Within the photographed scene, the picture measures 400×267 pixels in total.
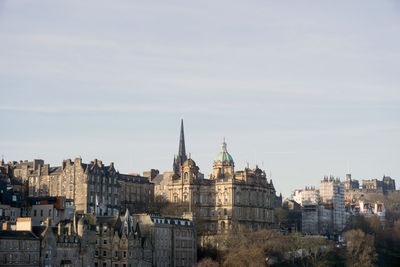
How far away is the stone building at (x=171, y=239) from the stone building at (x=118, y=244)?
5.90 metres

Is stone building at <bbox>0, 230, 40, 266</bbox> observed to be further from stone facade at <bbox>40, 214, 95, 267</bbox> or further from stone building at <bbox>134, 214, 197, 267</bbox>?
stone building at <bbox>134, 214, 197, 267</bbox>

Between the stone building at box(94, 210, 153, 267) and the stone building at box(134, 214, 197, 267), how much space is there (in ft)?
19.4

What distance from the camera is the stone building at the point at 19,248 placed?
12738 centimetres

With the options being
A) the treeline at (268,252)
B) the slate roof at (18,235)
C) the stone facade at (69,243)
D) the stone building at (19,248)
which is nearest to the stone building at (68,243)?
the stone facade at (69,243)

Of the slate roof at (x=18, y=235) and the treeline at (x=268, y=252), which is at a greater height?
the slate roof at (x=18, y=235)

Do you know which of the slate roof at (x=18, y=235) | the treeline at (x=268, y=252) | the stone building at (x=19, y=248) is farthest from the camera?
the treeline at (x=268, y=252)

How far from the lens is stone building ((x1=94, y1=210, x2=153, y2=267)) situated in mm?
146000

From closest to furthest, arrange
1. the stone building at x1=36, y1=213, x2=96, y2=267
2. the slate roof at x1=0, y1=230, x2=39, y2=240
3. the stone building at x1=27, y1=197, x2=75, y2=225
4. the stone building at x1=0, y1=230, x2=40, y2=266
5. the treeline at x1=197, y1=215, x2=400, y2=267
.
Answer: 1. the stone building at x1=0, y1=230, x2=40, y2=266
2. the slate roof at x1=0, y1=230, x2=39, y2=240
3. the stone building at x1=36, y1=213, x2=96, y2=267
4. the stone building at x1=27, y1=197, x2=75, y2=225
5. the treeline at x1=197, y1=215, x2=400, y2=267

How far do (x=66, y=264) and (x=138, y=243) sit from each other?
18.3 metres

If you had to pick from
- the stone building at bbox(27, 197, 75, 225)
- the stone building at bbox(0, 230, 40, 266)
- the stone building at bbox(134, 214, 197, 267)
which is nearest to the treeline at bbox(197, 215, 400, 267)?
the stone building at bbox(134, 214, 197, 267)

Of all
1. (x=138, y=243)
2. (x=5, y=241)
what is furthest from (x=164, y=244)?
(x=5, y=241)

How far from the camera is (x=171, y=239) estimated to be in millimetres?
165125

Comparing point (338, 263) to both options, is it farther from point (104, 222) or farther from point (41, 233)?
point (41, 233)

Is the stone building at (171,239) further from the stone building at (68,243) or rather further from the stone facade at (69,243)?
the stone facade at (69,243)
